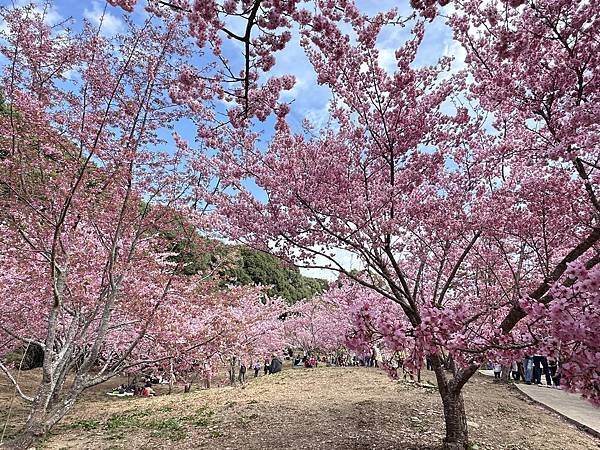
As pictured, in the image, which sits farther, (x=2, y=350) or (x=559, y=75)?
(x=2, y=350)

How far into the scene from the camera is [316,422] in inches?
309

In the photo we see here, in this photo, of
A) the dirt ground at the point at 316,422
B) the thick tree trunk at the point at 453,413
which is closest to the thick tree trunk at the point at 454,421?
the thick tree trunk at the point at 453,413

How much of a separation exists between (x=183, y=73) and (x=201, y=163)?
2.47m

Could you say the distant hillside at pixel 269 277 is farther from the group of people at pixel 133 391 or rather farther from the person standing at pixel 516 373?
the person standing at pixel 516 373

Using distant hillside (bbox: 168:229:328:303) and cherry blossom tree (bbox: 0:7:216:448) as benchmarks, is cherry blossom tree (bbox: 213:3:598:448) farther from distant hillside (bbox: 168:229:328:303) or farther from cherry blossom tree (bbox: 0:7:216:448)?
distant hillside (bbox: 168:229:328:303)

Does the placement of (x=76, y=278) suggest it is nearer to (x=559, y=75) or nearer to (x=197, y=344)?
(x=197, y=344)

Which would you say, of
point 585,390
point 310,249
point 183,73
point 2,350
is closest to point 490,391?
point 310,249

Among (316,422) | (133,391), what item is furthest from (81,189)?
→ (133,391)

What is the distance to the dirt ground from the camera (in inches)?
264

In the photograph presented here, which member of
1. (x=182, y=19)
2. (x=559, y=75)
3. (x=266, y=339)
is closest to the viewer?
(x=559, y=75)

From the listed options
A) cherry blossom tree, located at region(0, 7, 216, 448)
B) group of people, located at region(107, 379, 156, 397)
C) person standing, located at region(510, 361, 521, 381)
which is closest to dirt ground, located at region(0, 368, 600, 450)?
cherry blossom tree, located at region(0, 7, 216, 448)

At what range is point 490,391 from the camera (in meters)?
12.5

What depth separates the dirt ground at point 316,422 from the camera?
22.0 feet

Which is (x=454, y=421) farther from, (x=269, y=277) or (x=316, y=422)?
(x=269, y=277)
